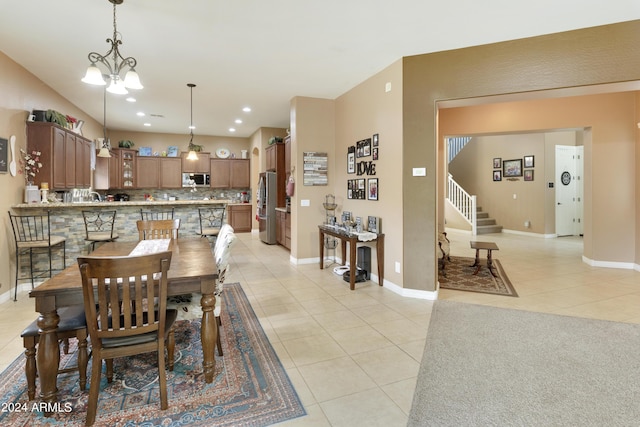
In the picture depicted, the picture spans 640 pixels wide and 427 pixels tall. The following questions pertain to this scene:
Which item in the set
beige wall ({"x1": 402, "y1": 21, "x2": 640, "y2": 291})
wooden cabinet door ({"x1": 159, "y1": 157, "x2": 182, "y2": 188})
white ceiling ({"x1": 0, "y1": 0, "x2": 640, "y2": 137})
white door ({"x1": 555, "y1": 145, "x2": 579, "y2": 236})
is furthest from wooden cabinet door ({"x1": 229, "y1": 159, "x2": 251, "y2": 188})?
white door ({"x1": 555, "y1": 145, "x2": 579, "y2": 236})

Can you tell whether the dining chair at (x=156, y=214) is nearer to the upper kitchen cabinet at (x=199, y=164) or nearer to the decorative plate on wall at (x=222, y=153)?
the upper kitchen cabinet at (x=199, y=164)

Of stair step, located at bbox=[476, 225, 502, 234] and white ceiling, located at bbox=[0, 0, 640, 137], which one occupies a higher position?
white ceiling, located at bbox=[0, 0, 640, 137]

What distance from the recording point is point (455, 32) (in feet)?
11.0

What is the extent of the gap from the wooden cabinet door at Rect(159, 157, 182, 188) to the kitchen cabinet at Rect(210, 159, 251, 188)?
2.87 feet

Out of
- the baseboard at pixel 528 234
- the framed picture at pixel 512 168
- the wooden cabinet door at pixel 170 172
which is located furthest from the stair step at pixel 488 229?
the wooden cabinet door at pixel 170 172

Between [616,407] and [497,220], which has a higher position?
[497,220]

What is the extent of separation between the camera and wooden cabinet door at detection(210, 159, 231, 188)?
9.45 metres

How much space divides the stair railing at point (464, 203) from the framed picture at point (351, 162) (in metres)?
5.26

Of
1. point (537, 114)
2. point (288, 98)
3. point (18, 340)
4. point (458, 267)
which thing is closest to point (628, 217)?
point (537, 114)

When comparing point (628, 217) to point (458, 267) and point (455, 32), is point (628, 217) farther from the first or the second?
point (455, 32)

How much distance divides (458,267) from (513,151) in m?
5.20

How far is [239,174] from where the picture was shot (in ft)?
31.9

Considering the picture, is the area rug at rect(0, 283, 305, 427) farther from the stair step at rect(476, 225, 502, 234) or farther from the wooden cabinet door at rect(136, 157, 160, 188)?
the stair step at rect(476, 225, 502, 234)

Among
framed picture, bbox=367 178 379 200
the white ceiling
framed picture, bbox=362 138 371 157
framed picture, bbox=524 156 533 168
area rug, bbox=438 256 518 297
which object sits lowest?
area rug, bbox=438 256 518 297
